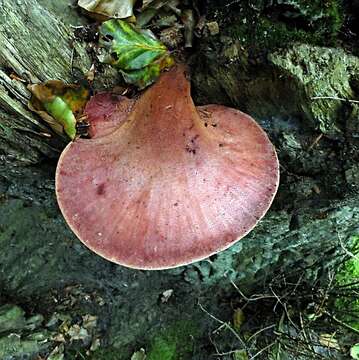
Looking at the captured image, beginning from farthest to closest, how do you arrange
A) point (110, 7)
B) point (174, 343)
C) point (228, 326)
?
point (174, 343), point (228, 326), point (110, 7)

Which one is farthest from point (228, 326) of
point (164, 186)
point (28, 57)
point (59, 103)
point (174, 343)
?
point (28, 57)

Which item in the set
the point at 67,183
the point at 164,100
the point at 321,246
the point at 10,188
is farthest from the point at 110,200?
the point at 321,246

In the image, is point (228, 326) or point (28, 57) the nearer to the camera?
point (28, 57)

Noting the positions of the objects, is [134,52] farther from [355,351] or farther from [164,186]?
[355,351]

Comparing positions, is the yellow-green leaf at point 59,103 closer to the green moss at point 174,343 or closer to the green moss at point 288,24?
the green moss at point 288,24

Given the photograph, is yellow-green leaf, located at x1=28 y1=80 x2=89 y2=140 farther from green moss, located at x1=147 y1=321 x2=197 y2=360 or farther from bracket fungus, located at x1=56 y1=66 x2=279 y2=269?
green moss, located at x1=147 y1=321 x2=197 y2=360

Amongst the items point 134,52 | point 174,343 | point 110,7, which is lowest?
point 174,343

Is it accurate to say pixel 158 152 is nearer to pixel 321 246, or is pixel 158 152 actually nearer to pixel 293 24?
pixel 293 24

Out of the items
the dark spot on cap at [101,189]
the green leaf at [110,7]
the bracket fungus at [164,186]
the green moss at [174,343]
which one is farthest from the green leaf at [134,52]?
the green moss at [174,343]
